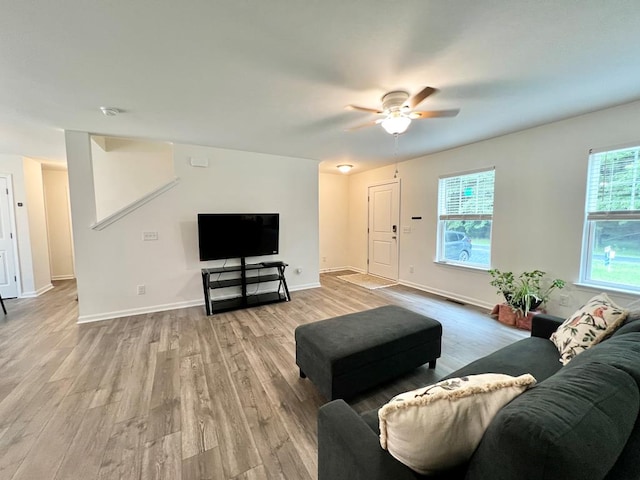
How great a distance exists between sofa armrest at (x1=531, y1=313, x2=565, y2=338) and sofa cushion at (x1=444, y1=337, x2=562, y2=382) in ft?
0.55

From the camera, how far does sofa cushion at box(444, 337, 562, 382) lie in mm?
1521

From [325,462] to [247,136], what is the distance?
348 cm

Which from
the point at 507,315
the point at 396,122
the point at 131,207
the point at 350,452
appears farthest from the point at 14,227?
the point at 507,315

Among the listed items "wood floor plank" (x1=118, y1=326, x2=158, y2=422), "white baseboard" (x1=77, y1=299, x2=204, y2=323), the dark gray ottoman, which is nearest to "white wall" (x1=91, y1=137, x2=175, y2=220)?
"white baseboard" (x1=77, y1=299, x2=204, y2=323)

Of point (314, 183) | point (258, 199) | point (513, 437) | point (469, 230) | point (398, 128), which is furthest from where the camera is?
point (314, 183)

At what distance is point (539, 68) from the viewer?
196 cm

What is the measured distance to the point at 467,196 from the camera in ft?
13.7

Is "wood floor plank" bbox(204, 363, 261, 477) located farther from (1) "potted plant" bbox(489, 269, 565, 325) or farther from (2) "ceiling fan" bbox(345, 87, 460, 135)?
(1) "potted plant" bbox(489, 269, 565, 325)

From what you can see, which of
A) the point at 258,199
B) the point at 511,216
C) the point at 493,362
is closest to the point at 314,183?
the point at 258,199

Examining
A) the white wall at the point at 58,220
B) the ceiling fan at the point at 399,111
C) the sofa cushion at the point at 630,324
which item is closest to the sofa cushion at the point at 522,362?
the sofa cushion at the point at 630,324

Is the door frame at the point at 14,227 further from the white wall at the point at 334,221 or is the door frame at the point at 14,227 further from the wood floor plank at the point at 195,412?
the white wall at the point at 334,221

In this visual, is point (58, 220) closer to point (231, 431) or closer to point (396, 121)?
point (231, 431)

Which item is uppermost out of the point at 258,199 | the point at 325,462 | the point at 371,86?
the point at 371,86

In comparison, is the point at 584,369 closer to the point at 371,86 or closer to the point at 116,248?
the point at 371,86
